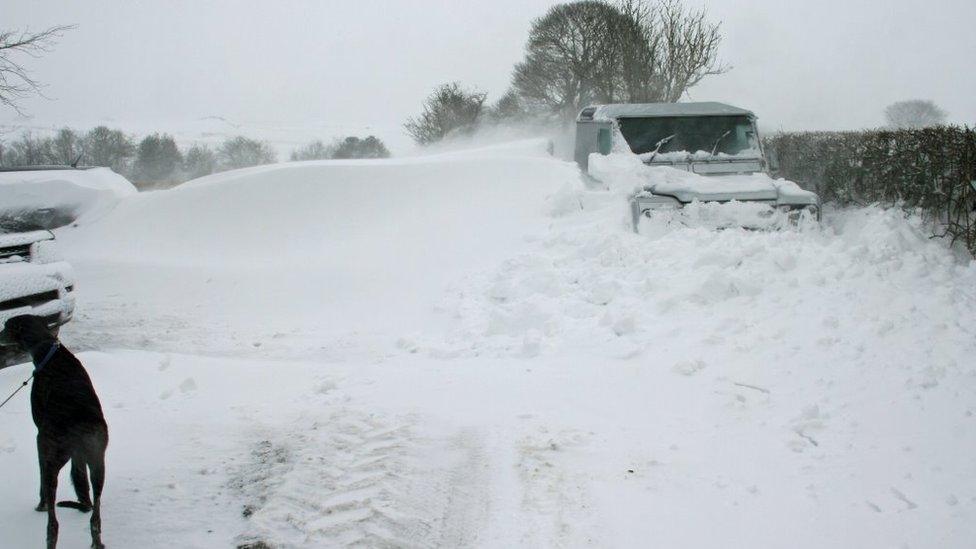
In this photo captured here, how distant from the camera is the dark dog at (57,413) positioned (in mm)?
2730

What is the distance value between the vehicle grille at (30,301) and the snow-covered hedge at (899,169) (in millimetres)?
7617

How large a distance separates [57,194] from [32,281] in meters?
7.46

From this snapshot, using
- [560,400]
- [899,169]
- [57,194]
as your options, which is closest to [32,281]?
[560,400]

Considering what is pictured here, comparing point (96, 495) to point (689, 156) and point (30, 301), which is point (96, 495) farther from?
point (689, 156)

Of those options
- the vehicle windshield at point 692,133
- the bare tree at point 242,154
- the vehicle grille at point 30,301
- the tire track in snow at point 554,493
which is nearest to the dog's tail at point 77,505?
the tire track in snow at point 554,493

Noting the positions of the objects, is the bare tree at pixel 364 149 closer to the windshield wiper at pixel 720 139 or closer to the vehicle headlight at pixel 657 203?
the windshield wiper at pixel 720 139

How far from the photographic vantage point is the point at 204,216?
12.0 meters

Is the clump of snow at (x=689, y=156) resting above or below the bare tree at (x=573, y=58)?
below

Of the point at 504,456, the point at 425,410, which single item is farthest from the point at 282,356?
the point at 504,456

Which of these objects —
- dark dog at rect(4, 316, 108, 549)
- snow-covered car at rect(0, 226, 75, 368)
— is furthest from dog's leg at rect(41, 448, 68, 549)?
snow-covered car at rect(0, 226, 75, 368)

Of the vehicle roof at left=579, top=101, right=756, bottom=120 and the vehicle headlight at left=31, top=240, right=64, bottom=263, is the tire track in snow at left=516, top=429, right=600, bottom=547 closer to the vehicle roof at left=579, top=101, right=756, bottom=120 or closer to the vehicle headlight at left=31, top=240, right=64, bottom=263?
the vehicle headlight at left=31, top=240, right=64, bottom=263

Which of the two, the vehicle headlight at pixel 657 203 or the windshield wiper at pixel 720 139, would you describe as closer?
the vehicle headlight at pixel 657 203

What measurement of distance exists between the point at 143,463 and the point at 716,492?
3.16m

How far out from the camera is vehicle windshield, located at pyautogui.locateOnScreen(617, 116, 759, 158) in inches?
371
